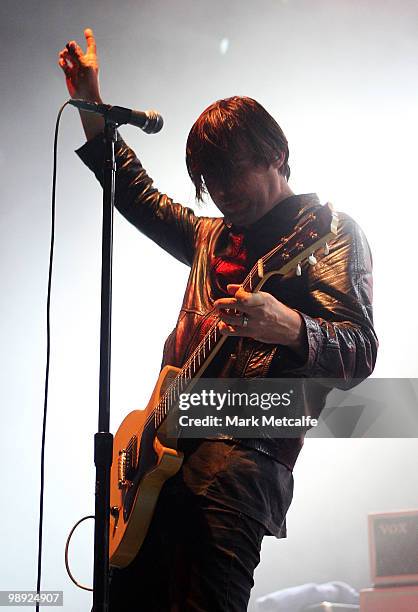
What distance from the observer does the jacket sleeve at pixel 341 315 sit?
134 centimetres

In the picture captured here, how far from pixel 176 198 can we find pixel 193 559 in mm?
1073

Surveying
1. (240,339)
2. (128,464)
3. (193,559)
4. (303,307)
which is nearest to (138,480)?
(128,464)

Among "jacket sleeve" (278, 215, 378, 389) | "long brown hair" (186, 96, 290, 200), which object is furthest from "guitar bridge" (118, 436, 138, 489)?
"long brown hair" (186, 96, 290, 200)

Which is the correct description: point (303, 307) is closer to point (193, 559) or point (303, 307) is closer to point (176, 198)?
point (193, 559)

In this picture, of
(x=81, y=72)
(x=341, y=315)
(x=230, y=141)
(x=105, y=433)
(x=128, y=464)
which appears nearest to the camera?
(x=105, y=433)

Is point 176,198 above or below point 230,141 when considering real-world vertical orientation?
above

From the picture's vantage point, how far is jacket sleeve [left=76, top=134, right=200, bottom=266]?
181cm

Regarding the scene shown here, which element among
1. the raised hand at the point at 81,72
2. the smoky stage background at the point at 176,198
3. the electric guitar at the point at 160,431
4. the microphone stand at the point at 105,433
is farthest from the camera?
the smoky stage background at the point at 176,198

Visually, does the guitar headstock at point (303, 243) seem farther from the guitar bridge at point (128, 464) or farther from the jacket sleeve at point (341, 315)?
the guitar bridge at point (128, 464)

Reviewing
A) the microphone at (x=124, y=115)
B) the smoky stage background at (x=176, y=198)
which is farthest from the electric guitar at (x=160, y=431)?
the smoky stage background at (x=176, y=198)

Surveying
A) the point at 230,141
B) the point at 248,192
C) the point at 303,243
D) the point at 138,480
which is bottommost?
the point at 138,480

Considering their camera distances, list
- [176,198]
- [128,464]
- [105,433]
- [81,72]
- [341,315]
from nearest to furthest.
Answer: [105,433] → [341,315] → [128,464] → [81,72] → [176,198]

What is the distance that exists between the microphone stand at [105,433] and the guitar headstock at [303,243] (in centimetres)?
27

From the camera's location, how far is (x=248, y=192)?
5.27 feet
